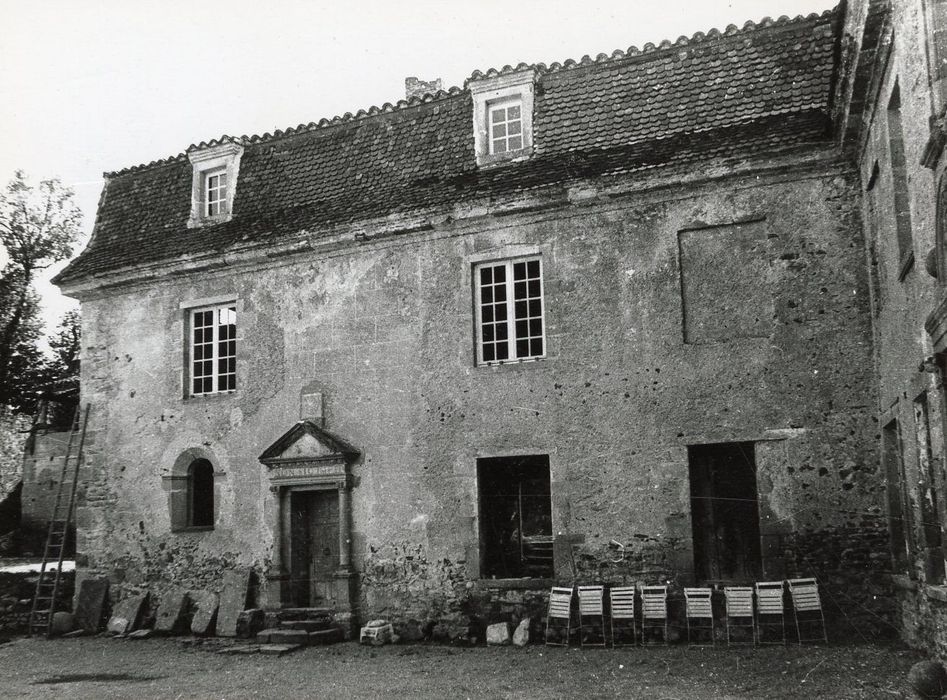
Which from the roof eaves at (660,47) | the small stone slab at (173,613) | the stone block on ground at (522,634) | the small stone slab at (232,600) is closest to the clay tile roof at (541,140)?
the roof eaves at (660,47)

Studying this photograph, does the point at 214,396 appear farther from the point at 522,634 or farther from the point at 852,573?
the point at 852,573

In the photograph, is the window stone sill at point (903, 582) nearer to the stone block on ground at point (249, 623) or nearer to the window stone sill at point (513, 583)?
the window stone sill at point (513, 583)

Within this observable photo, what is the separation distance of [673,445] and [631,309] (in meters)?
1.99

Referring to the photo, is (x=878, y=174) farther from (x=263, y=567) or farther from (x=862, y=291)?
(x=263, y=567)

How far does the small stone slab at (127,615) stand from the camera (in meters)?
15.4

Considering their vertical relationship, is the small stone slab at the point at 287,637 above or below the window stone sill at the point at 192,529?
below

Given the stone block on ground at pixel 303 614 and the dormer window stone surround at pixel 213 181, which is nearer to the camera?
the stone block on ground at pixel 303 614

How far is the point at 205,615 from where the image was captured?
15.0 m

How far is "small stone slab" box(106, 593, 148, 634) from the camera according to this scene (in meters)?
15.4

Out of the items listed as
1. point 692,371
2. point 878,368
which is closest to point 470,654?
point 692,371

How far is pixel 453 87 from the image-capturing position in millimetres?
15406

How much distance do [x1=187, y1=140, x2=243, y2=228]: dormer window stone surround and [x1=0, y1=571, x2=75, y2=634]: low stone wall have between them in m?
7.09

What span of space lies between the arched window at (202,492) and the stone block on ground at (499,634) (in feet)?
19.6

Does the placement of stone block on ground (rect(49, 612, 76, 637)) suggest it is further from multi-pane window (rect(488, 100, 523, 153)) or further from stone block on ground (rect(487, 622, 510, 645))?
multi-pane window (rect(488, 100, 523, 153))
